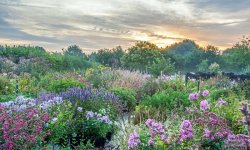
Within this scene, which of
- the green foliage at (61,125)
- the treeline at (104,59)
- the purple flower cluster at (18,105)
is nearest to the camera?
the green foliage at (61,125)

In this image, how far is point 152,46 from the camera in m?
29.6

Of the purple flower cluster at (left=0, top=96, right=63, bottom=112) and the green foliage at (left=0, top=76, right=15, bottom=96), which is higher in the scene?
the purple flower cluster at (left=0, top=96, right=63, bottom=112)

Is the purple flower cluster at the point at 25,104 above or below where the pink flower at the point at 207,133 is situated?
above

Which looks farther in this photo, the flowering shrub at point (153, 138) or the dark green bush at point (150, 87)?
the dark green bush at point (150, 87)

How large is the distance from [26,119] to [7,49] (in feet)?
74.0

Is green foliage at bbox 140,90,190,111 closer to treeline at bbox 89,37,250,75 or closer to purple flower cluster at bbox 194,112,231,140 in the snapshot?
purple flower cluster at bbox 194,112,231,140

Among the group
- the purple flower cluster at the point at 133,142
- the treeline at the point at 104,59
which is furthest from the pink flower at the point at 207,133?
the treeline at the point at 104,59

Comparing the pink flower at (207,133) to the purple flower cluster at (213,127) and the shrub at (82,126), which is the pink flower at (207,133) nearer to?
the purple flower cluster at (213,127)

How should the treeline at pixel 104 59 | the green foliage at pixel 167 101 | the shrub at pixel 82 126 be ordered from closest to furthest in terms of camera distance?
the shrub at pixel 82 126, the green foliage at pixel 167 101, the treeline at pixel 104 59

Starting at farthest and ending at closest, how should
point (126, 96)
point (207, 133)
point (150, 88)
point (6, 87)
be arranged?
point (150, 88), point (6, 87), point (126, 96), point (207, 133)

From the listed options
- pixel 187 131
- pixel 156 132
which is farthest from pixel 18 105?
pixel 187 131

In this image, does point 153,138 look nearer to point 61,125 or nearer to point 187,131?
point 187,131

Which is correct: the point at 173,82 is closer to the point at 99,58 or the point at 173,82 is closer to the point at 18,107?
the point at 18,107

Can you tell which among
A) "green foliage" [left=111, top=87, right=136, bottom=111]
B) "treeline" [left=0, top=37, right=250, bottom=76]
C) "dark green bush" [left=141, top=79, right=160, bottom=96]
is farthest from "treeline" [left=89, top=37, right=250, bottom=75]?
"green foliage" [left=111, top=87, right=136, bottom=111]
